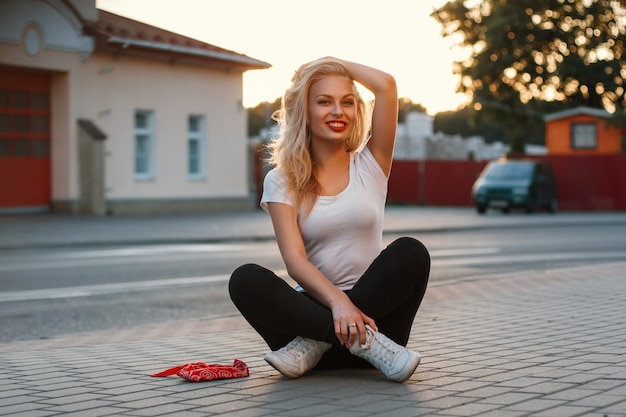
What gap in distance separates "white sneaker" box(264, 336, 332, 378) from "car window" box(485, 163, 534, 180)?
30.3m

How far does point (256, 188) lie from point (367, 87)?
30632 mm

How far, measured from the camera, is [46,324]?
370 inches

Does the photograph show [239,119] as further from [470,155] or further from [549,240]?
[470,155]

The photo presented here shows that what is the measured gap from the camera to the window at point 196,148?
31.0 meters

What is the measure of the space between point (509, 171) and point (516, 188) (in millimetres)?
1114

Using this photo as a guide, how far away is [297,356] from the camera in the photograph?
5.14 meters

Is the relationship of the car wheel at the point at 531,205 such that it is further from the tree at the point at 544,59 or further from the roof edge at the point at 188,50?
the tree at the point at 544,59

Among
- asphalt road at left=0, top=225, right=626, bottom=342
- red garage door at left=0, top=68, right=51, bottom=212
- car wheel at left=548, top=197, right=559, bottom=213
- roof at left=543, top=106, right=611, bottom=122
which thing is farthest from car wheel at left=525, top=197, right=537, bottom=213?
red garage door at left=0, top=68, right=51, bottom=212

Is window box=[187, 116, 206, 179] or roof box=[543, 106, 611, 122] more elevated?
roof box=[543, 106, 611, 122]

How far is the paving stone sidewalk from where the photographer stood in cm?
446

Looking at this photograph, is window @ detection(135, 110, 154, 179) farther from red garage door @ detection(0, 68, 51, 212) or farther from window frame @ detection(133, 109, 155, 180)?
red garage door @ detection(0, 68, 51, 212)

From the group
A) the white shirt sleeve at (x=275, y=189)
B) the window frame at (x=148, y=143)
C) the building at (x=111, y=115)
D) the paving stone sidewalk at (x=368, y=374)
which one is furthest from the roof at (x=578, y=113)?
the white shirt sleeve at (x=275, y=189)

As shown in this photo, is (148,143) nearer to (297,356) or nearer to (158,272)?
(158,272)

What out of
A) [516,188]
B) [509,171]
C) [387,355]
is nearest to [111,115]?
[516,188]
